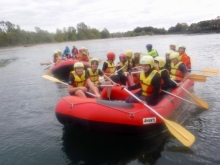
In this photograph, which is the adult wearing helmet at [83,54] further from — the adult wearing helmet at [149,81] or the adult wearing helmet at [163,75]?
the adult wearing helmet at [149,81]

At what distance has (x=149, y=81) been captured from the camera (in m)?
5.09

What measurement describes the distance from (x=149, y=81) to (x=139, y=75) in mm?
492

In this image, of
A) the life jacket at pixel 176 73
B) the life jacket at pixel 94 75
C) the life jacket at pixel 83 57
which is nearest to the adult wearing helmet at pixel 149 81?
the life jacket at pixel 94 75

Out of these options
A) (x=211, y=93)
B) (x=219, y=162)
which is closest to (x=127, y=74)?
(x=211, y=93)

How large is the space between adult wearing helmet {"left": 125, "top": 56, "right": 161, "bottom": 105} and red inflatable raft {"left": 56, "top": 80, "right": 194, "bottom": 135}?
23 cm

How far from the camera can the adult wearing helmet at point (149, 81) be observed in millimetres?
4977

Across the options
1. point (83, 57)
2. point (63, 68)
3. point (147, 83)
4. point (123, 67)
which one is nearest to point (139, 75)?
point (147, 83)

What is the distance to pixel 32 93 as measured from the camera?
992 cm

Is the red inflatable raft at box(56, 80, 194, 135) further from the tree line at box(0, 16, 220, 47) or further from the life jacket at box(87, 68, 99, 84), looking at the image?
the tree line at box(0, 16, 220, 47)

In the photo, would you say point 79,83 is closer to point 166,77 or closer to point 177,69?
point 166,77

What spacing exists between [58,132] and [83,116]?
1380 mm

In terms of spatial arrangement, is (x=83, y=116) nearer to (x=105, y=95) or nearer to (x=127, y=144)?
(x=127, y=144)

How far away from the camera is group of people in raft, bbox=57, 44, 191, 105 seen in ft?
16.6

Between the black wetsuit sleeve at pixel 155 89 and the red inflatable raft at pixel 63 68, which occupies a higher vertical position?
the black wetsuit sleeve at pixel 155 89
